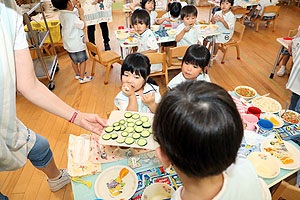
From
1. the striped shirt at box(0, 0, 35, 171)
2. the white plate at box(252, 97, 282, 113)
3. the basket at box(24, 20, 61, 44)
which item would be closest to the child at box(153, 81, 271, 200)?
the striped shirt at box(0, 0, 35, 171)

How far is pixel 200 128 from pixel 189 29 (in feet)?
9.38

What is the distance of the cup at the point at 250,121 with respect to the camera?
1.41 metres

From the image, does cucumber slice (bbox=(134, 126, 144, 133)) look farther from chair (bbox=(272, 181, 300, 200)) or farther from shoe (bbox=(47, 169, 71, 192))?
shoe (bbox=(47, 169, 71, 192))

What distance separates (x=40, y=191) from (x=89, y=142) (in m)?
1.05

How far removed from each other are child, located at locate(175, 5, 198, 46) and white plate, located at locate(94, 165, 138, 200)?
2542mm

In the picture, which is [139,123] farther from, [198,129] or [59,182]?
[59,182]

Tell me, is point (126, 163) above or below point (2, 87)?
below

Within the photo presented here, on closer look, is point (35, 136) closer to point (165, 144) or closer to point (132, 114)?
point (132, 114)

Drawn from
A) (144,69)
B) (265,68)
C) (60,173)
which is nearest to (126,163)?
(144,69)

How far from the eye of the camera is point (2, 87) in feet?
2.87

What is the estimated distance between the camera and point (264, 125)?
144cm

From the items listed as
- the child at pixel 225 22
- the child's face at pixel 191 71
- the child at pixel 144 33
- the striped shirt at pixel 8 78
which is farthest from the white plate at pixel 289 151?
the child at pixel 225 22

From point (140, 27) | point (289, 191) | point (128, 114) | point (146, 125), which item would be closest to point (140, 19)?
point (140, 27)

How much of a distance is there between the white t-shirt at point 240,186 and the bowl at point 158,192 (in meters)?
0.24
